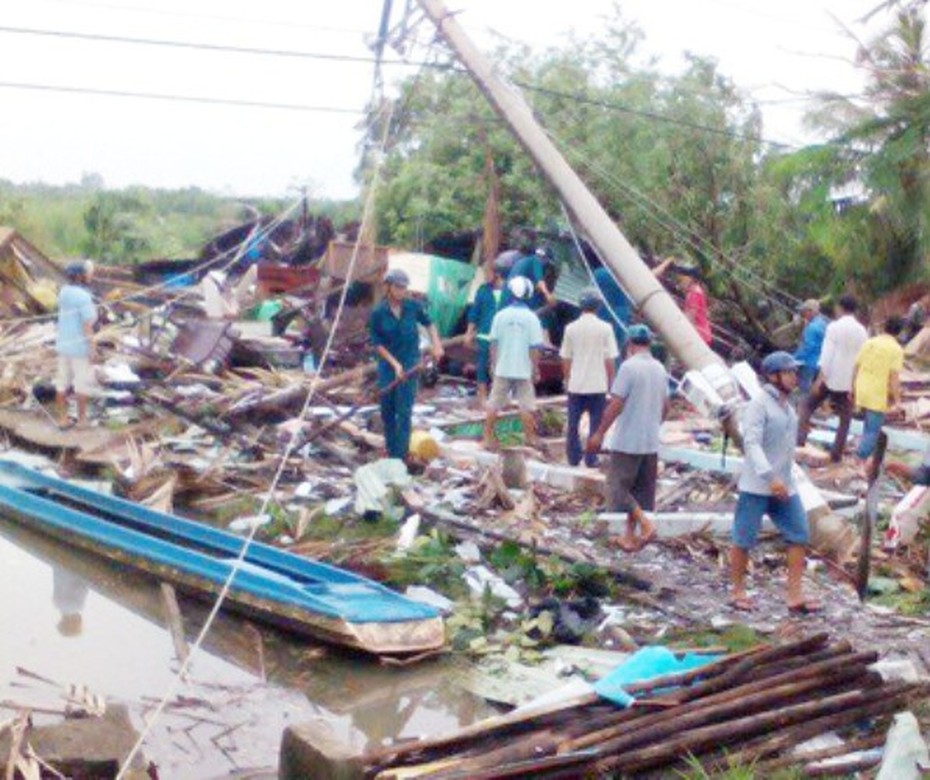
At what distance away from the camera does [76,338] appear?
15.6 metres

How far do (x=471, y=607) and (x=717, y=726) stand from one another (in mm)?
3481

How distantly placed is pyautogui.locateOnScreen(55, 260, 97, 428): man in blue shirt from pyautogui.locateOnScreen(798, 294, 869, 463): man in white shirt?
7951 mm

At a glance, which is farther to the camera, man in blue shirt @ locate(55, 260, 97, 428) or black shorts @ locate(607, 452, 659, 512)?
man in blue shirt @ locate(55, 260, 97, 428)

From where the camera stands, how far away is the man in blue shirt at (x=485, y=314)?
1638 cm

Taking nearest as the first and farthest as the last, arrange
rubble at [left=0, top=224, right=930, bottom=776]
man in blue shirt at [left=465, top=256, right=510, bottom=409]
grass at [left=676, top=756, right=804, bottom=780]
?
grass at [left=676, top=756, right=804, bottom=780] < rubble at [left=0, top=224, right=930, bottom=776] < man in blue shirt at [left=465, top=256, right=510, bottom=409]

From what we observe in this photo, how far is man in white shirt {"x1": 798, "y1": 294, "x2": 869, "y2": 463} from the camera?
14.3 m

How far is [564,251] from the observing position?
20.8 m

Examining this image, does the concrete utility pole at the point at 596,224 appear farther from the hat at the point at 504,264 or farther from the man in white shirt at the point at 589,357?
the hat at the point at 504,264

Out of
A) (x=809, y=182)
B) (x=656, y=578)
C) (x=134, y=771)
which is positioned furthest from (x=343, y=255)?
(x=809, y=182)

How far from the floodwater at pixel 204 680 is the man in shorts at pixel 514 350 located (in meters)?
4.53

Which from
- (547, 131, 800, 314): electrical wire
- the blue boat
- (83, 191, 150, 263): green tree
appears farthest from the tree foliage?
(83, 191, 150, 263): green tree

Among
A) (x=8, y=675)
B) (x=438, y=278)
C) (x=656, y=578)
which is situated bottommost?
(x=8, y=675)

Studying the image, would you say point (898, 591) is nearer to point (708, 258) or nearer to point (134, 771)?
point (134, 771)

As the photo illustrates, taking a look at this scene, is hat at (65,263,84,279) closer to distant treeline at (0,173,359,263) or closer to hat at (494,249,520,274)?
hat at (494,249,520,274)
